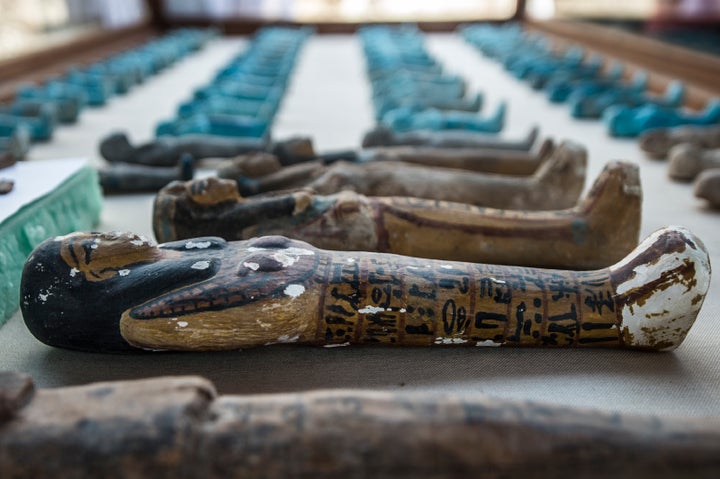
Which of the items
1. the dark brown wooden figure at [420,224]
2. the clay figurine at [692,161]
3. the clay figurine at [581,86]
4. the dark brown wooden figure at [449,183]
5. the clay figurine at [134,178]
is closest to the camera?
the dark brown wooden figure at [420,224]

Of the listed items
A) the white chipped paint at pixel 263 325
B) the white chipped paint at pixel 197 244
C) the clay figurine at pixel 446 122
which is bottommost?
the clay figurine at pixel 446 122

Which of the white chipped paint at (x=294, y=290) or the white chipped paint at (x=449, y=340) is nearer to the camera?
the white chipped paint at (x=294, y=290)

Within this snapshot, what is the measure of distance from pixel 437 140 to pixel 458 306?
1973 mm

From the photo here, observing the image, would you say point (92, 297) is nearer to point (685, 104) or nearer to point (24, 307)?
point (24, 307)

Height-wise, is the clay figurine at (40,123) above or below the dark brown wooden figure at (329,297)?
below

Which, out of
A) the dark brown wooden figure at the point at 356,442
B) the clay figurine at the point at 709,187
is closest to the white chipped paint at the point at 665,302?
the dark brown wooden figure at the point at 356,442

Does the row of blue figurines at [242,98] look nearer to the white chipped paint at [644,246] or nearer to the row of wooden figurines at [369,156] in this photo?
the row of wooden figurines at [369,156]

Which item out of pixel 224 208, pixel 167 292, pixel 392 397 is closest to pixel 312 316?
pixel 167 292

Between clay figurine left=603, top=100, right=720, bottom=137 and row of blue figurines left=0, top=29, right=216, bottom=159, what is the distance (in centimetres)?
386

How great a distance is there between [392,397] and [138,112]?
4944 mm

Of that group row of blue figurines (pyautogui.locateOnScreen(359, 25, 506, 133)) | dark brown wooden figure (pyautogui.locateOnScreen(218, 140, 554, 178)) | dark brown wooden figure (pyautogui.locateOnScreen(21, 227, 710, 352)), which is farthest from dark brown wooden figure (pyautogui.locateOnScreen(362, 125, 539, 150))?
dark brown wooden figure (pyautogui.locateOnScreen(21, 227, 710, 352))

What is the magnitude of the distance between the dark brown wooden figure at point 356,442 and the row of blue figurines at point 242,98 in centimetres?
254

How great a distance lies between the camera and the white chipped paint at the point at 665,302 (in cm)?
163

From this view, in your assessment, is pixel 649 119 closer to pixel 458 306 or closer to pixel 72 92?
pixel 458 306
